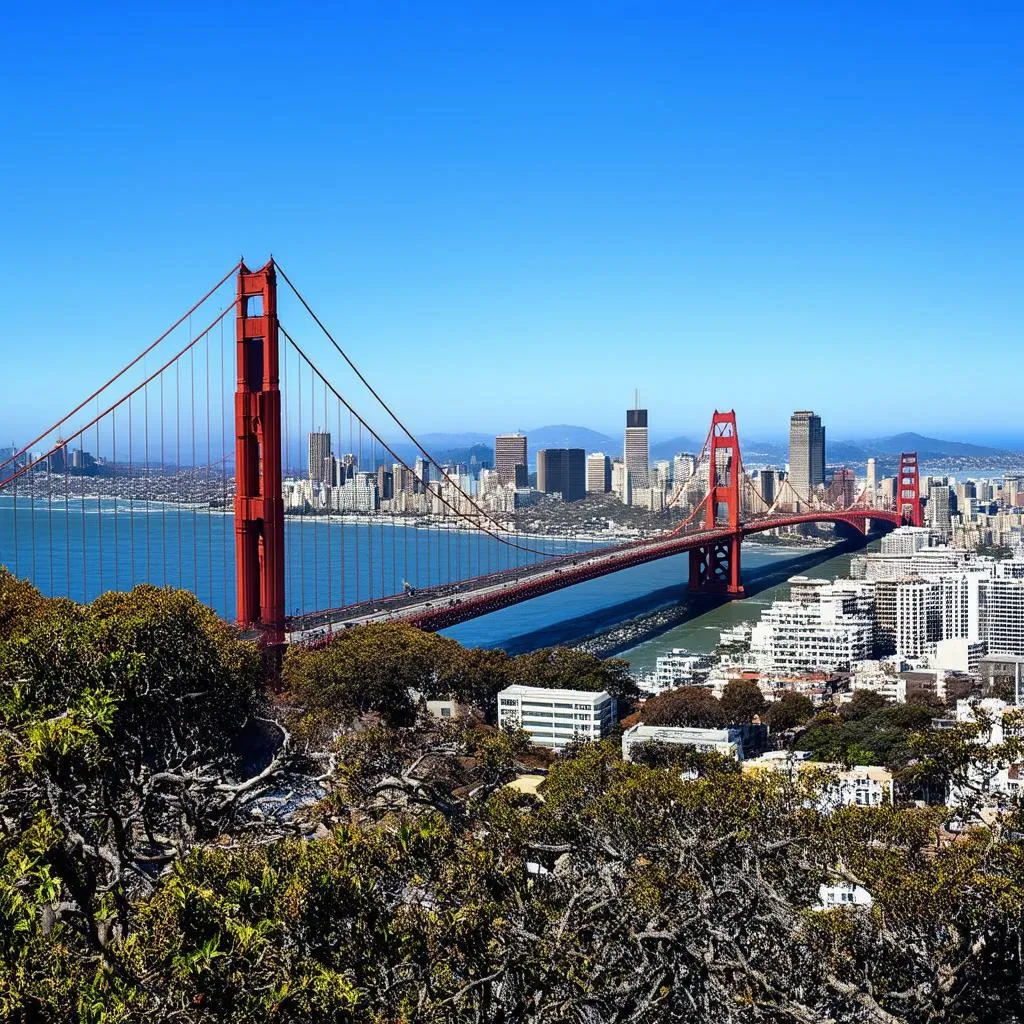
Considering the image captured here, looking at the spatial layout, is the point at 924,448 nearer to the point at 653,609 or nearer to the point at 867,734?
the point at 653,609

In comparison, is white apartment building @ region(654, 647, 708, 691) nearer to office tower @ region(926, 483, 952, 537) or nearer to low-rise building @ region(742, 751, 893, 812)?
low-rise building @ region(742, 751, 893, 812)

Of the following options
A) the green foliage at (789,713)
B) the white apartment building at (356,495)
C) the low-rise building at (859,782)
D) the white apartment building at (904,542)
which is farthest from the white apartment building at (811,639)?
the white apartment building at (356,495)

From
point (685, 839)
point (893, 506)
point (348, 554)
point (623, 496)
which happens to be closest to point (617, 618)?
point (348, 554)

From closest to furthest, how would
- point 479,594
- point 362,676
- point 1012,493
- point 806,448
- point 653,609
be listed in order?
1. point 362,676
2. point 479,594
3. point 653,609
4. point 1012,493
5. point 806,448

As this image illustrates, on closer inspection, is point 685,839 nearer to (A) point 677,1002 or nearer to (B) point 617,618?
(A) point 677,1002

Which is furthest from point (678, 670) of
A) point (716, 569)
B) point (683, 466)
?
point (683, 466)

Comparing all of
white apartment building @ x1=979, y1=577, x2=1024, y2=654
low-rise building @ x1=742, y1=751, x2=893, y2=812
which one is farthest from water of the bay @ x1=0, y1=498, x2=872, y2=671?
low-rise building @ x1=742, y1=751, x2=893, y2=812
